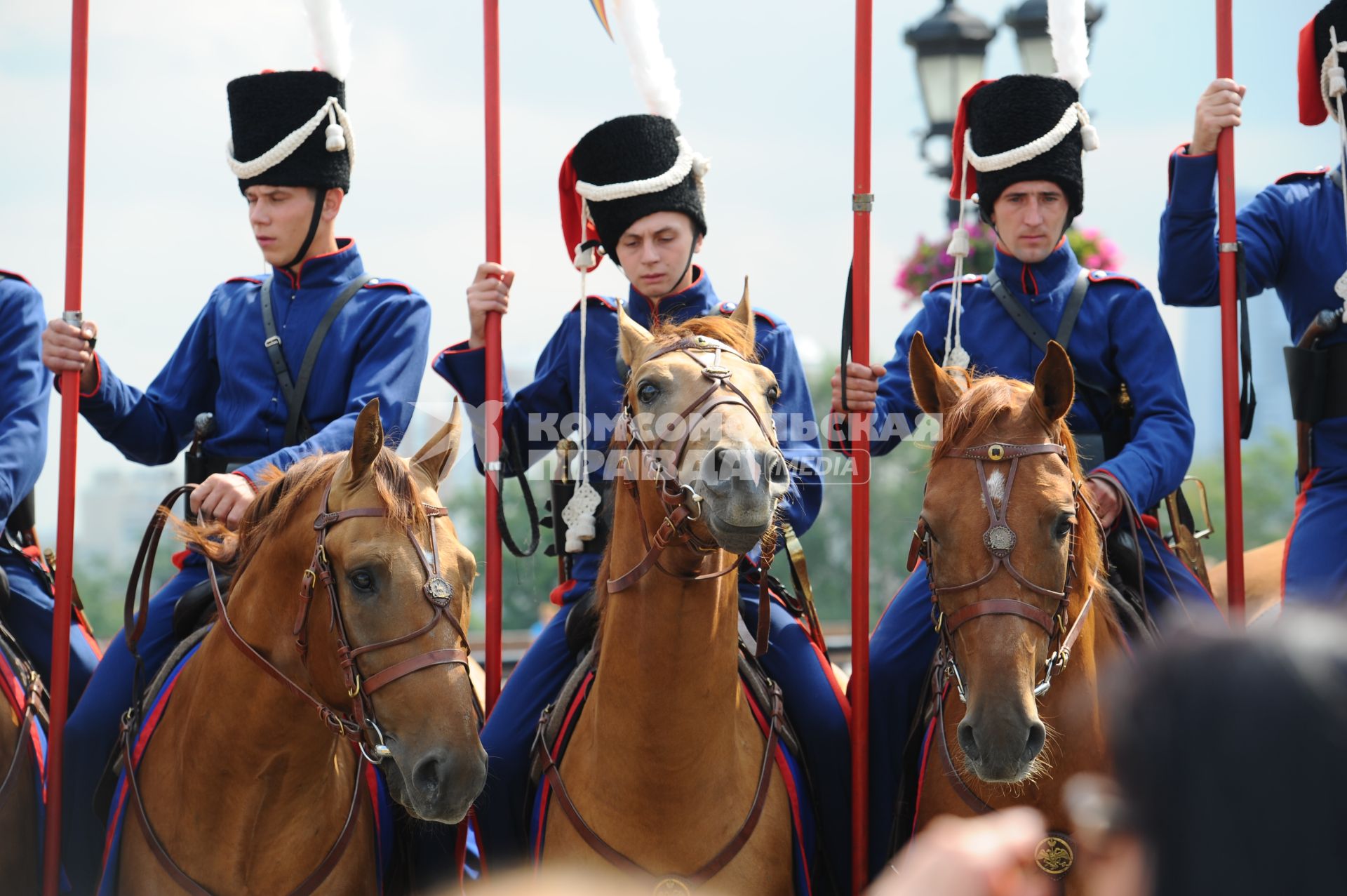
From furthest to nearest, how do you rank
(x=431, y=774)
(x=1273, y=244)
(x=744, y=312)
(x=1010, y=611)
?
(x=1273, y=244)
(x=744, y=312)
(x=1010, y=611)
(x=431, y=774)

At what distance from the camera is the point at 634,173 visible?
5348 millimetres

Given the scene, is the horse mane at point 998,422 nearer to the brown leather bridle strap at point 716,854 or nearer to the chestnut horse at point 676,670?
the chestnut horse at point 676,670

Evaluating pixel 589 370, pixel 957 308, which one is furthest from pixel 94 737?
pixel 957 308

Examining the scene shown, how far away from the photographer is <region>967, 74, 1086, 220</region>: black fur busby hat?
5.22 metres

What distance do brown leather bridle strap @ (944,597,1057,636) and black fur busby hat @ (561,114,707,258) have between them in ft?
7.50

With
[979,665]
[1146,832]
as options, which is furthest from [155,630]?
[1146,832]

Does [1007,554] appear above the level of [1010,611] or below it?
above

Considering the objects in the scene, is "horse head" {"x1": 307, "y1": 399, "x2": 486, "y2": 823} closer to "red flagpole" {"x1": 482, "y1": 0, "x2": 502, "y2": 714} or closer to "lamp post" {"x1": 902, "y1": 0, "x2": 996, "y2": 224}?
"red flagpole" {"x1": 482, "y1": 0, "x2": 502, "y2": 714}

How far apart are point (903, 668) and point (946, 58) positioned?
6.16 meters

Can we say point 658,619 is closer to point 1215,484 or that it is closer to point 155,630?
point 155,630

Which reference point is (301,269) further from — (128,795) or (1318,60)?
(1318,60)

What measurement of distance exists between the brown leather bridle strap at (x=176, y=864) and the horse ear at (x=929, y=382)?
2.11 meters

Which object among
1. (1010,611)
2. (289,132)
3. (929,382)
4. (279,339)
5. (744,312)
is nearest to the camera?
(1010,611)

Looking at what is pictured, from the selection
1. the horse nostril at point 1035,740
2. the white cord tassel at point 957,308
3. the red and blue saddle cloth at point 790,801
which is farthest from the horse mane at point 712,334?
the horse nostril at point 1035,740
